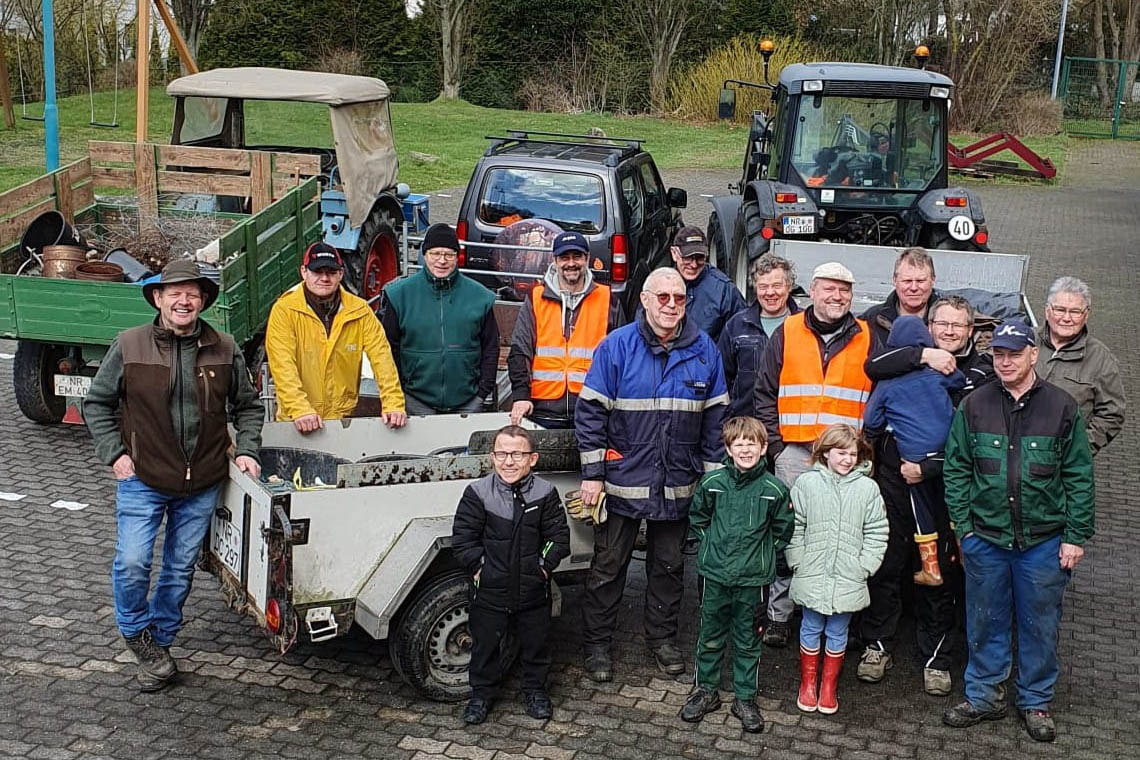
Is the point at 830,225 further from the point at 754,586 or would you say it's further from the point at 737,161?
the point at 737,161

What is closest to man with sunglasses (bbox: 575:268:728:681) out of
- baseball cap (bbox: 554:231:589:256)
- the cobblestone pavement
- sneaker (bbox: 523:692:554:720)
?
sneaker (bbox: 523:692:554:720)

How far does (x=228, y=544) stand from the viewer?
5.56 m

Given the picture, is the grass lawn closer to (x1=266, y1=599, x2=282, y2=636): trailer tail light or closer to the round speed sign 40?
the round speed sign 40

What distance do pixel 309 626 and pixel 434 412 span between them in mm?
1851

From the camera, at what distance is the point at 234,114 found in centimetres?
1161

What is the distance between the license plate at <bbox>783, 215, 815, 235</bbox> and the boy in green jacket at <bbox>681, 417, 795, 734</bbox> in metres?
4.82

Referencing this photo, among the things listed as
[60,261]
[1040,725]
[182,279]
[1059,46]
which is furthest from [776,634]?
[1059,46]

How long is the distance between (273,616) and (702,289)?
3.00 m

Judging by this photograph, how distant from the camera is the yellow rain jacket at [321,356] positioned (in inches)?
244

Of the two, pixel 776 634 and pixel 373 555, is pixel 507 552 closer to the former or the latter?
pixel 373 555

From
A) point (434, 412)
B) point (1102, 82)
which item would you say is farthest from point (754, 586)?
point (1102, 82)

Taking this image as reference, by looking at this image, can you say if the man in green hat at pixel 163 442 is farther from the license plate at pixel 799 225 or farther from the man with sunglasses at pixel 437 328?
the license plate at pixel 799 225

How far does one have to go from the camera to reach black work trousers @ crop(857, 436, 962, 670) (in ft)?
18.9

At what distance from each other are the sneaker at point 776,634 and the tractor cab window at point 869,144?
5476 mm
